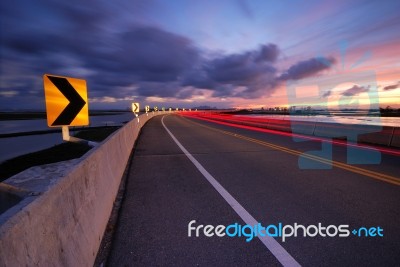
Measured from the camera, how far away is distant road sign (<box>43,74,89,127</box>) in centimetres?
507

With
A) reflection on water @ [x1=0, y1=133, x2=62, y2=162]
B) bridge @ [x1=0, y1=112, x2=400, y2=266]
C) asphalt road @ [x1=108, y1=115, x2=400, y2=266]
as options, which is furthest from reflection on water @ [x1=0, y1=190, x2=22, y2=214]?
reflection on water @ [x1=0, y1=133, x2=62, y2=162]

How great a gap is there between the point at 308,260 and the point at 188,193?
3.00 m

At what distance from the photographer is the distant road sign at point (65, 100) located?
5070 mm

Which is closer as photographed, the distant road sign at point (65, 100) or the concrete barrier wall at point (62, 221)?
the concrete barrier wall at point (62, 221)

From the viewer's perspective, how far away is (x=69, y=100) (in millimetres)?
5480

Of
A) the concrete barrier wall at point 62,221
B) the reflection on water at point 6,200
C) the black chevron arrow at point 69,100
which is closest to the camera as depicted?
the concrete barrier wall at point 62,221

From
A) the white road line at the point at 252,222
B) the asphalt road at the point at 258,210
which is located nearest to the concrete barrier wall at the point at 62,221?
the asphalt road at the point at 258,210

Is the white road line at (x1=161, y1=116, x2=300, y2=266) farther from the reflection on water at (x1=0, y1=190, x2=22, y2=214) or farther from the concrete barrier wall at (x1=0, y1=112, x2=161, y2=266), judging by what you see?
the reflection on water at (x1=0, y1=190, x2=22, y2=214)

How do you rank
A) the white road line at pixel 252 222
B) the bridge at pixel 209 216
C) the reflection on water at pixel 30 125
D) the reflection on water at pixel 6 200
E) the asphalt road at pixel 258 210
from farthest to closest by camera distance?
1. the reflection on water at pixel 30 125
2. the reflection on water at pixel 6 200
3. the asphalt road at pixel 258 210
4. the white road line at pixel 252 222
5. the bridge at pixel 209 216

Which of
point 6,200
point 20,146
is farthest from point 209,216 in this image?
point 20,146

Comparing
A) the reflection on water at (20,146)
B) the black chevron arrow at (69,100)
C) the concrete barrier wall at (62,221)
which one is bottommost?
the reflection on water at (20,146)

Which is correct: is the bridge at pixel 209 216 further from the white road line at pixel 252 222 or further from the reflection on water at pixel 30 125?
the reflection on water at pixel 30 125

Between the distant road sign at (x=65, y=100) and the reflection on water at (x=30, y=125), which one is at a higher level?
the distant road sign at (x=65, y=100)

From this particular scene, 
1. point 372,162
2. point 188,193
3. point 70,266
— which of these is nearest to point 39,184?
Answer: point 188,193
